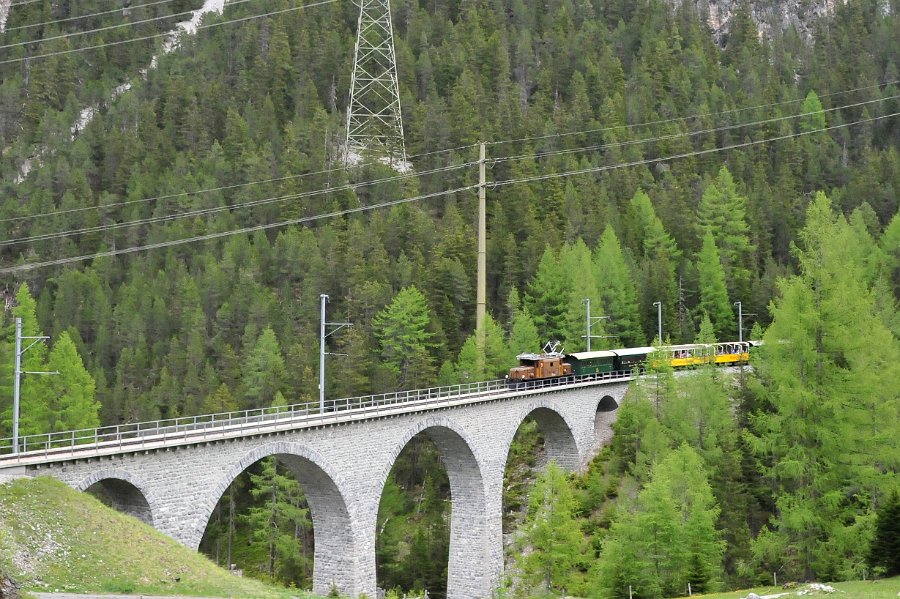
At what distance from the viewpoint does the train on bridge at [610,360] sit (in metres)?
63.2

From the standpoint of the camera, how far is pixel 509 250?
280 ft

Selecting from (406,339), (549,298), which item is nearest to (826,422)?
(406,339)

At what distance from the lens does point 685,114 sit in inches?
4301

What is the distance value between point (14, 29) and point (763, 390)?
12764 centimetres

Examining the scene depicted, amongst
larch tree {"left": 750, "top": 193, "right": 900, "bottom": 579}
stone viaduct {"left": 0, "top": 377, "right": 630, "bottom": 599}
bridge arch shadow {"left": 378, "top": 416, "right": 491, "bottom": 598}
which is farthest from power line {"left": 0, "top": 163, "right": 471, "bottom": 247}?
larch tree {"left": 750, "top": 193, "right": 900, "bottom": 579}

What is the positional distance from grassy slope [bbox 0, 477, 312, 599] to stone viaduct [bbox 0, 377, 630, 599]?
5.89 ft

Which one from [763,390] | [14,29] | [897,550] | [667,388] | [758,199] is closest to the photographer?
[897,550]

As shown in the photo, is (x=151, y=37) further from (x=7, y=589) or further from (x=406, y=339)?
(x=7, y=589)

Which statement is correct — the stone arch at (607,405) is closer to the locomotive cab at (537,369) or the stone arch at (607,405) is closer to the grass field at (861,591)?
the locomotive cab at (537,369)

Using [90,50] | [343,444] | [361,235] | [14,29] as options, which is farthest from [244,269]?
[14,29]

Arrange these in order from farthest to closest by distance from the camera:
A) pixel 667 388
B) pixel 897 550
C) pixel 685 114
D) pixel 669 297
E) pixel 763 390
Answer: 1. pixel 685 114
2. pixel 669 297
3. pixel 667 388
4. pixel 763 390
5. pixel 897 550

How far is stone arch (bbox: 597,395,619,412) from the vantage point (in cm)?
7148

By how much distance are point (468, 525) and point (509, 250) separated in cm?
3353

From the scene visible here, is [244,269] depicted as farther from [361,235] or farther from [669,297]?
[669,297]
